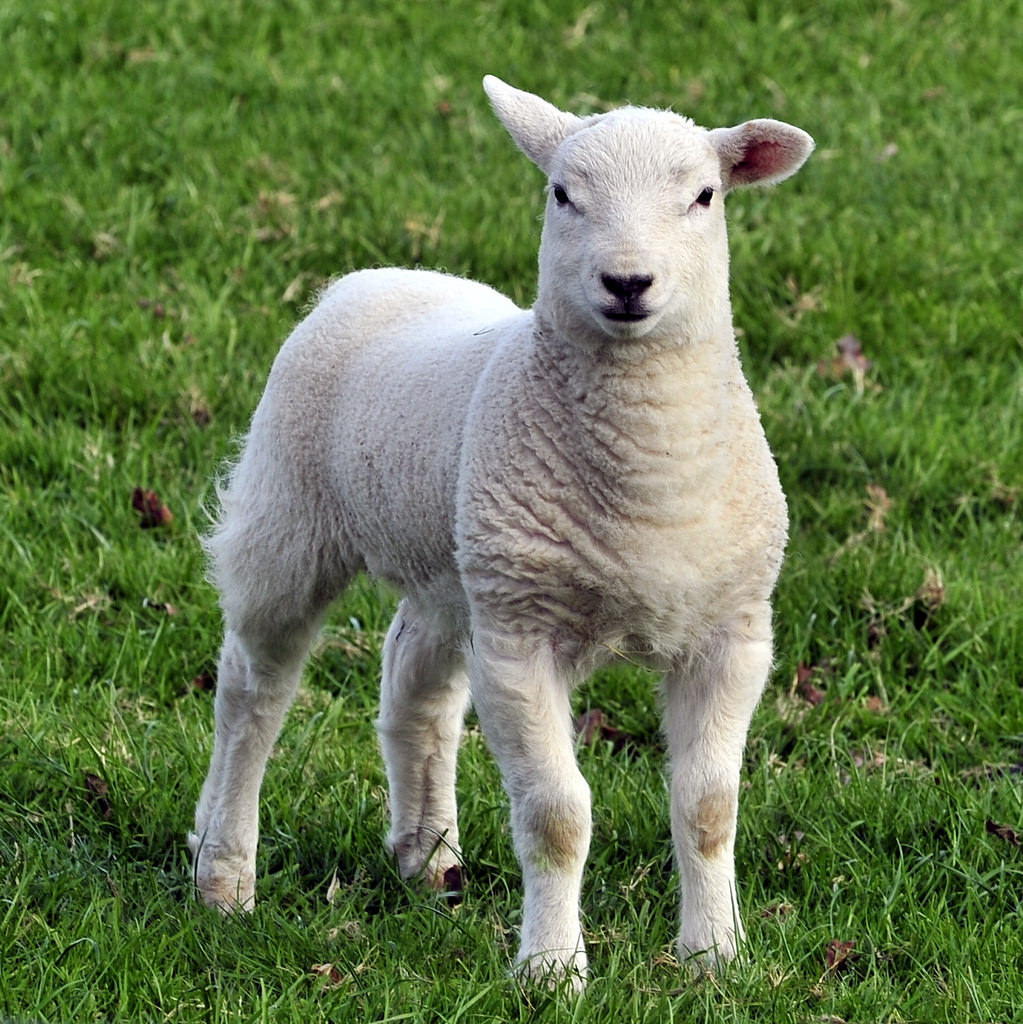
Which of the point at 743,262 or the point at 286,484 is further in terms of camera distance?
the point at 743,262

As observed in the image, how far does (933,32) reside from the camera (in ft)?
27.8

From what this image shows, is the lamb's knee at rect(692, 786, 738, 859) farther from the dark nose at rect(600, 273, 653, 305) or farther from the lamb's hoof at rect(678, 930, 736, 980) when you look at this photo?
the dark nose at rect(600, 273, 653, 305)

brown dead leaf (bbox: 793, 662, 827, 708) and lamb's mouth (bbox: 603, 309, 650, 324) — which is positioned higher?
lamb's mouth (bbox: 603, 309, 650, 324)

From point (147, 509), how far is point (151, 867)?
1.63 m

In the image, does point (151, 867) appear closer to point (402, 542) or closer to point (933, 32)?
point (402, 542)

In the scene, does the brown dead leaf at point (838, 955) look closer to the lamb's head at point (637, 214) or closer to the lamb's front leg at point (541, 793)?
the lamb's front leg at point (541, 793)

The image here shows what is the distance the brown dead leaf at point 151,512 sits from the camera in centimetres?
542

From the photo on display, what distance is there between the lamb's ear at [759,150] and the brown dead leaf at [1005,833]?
160 centimetres

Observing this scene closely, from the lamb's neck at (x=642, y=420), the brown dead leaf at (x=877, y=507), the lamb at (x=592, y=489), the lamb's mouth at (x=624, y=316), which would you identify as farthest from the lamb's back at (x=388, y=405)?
the brown dead leaf at (x=877, y=507)

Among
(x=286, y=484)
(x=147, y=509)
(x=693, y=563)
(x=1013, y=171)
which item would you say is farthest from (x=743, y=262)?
(x=693, y=563)

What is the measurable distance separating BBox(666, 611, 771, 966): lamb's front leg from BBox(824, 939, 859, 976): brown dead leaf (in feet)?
0.63

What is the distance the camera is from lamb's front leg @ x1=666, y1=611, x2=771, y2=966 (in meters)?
3.46

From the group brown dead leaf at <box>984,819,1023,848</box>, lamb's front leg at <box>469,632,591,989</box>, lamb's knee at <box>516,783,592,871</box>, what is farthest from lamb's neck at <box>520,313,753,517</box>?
brown dead leaf at <box>984,819,1023,848</box>

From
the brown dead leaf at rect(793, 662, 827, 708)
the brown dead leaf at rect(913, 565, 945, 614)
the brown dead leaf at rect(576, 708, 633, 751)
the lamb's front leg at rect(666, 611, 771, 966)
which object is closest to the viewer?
the lamb's front leg at rect(666, 611, 771, 966)
